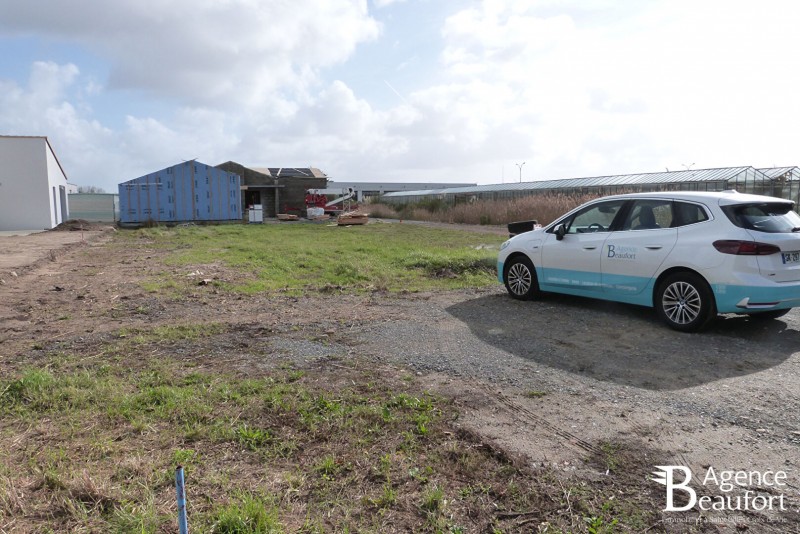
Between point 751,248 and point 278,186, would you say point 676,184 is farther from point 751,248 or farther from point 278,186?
point 278,186

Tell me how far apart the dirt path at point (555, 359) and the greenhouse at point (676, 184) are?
19.9m

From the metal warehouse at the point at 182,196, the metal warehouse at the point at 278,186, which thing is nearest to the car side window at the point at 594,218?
the metal warehouse at the point at 182,196

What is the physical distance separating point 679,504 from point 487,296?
22.3 ft

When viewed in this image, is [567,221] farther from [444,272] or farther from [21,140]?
[21,140]

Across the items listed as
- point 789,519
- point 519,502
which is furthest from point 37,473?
point 789,519

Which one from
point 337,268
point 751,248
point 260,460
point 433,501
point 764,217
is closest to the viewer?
point 433,501

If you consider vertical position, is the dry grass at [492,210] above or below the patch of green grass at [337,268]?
above

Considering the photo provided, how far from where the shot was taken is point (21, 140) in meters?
32.3

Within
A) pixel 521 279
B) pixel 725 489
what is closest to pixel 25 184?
pixel 521 279

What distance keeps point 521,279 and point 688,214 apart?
2888 mm

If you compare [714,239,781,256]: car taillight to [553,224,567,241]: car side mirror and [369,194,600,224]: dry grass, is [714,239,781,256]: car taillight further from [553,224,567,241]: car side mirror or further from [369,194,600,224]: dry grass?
[369,194,600,224]: dry grass

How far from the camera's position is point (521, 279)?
9375 mm

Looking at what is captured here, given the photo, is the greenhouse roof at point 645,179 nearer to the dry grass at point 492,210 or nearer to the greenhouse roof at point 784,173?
the greenhouse roof at point 784,173

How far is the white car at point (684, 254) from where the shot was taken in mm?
6477
